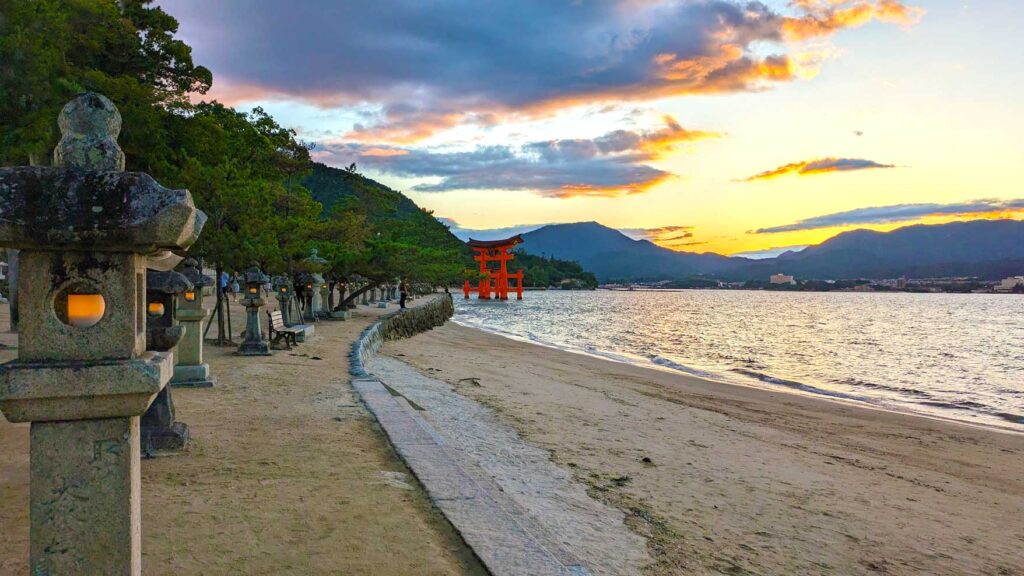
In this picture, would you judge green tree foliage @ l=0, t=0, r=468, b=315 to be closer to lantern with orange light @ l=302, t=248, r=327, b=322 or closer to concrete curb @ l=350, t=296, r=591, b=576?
lantern with orange light @ l=302, t=248, r=327, b=322

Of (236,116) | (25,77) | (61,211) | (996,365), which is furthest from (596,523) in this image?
(996,365)

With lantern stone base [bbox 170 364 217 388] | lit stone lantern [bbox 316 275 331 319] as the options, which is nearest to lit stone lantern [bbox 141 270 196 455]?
lantern stone base [bbox 170 364 217 388]

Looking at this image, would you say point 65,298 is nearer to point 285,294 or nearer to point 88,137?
point 88,137

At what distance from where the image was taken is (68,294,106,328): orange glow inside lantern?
8.50ft

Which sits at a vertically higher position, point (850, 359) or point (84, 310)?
point (84, 310)

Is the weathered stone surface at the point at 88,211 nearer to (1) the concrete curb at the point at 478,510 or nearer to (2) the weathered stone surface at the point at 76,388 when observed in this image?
(2) the weathered stone surface at the point at 76,388

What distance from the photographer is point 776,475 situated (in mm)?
7449

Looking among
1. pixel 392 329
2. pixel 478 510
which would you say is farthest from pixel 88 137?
pixel 392 329

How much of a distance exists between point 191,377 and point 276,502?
5.41m

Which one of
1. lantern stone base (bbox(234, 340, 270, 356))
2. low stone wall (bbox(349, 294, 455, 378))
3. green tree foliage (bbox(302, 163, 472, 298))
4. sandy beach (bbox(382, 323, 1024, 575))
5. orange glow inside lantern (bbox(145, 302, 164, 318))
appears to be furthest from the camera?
green tree foliage (bbox(302, 163, 472, 298))

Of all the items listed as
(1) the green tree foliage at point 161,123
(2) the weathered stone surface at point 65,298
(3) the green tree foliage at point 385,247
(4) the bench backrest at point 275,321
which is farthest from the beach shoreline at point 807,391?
(2) the weathered stone surface at point 65,298

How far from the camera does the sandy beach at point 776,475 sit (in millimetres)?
5109

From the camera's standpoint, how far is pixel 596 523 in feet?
16.6

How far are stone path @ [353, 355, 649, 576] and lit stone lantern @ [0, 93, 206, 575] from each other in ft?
6.48
